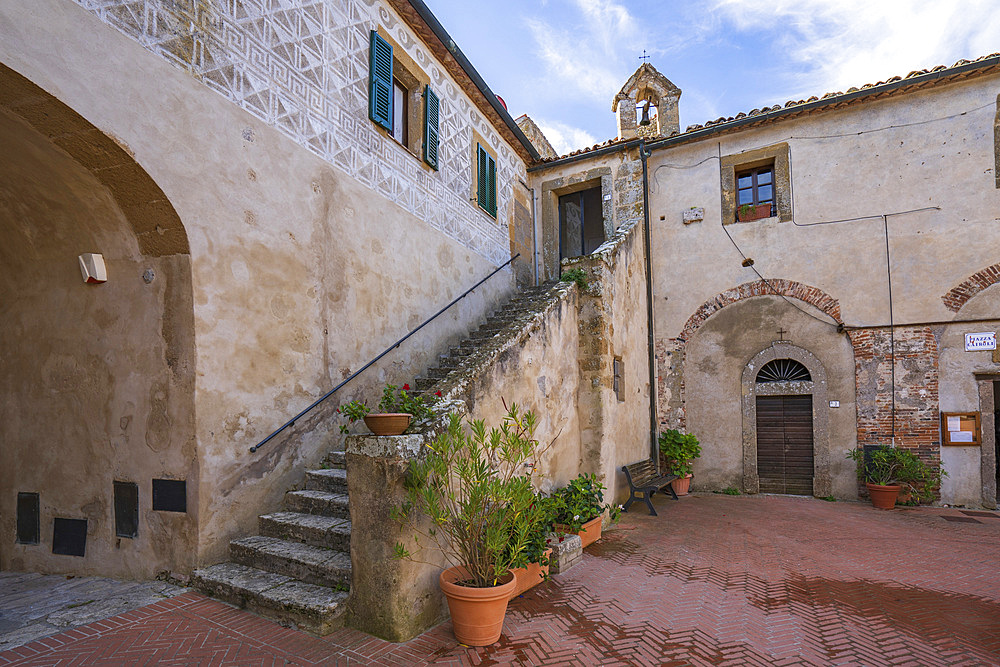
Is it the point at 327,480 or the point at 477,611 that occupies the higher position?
the point at 327,480

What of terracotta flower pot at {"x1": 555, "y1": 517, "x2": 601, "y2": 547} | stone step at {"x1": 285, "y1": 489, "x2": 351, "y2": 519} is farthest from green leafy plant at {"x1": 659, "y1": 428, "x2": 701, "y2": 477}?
stone step at {"x1": 285, "y1": 489, "x2": 351, "y2": 519}

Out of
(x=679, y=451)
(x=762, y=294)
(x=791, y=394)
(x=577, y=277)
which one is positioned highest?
(x=762, y=294)

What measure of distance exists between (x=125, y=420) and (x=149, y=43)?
128 inches

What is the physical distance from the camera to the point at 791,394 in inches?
384

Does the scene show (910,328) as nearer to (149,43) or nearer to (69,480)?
(149,43)

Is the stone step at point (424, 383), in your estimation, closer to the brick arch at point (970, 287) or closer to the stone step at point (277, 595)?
the stone step at point (277, 595)

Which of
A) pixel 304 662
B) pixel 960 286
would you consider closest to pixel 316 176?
pixel 304 662

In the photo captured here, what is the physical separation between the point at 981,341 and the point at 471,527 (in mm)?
9674

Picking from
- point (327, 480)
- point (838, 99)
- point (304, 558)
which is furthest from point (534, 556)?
point (838, 99)

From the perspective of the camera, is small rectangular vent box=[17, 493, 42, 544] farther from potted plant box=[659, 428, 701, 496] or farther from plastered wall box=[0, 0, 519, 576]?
potted plant box=[659, 428, 701, 496]

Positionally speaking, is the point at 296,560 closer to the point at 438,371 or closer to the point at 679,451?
the point at 438,371

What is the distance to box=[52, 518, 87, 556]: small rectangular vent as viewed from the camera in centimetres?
480

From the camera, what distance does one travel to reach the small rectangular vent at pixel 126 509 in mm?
4609

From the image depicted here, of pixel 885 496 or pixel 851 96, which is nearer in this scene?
pixel 885 496
